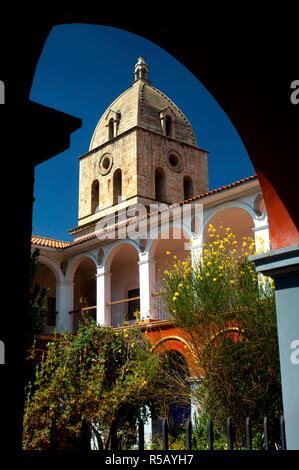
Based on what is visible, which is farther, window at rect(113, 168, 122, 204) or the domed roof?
the domed roof

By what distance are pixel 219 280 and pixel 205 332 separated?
1.06 meters

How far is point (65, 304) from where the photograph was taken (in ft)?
63.8

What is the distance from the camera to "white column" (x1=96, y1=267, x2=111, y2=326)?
17.8 m

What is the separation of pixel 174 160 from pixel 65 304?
12.7 metres

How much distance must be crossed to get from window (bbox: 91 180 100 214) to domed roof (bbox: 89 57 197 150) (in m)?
2.53

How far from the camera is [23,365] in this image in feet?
5.16

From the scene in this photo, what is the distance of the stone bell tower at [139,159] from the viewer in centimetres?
2714

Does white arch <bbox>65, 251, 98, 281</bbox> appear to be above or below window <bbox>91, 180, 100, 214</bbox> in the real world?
below

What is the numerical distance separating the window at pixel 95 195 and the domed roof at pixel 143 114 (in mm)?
2526

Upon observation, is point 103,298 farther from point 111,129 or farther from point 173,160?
point 111,129

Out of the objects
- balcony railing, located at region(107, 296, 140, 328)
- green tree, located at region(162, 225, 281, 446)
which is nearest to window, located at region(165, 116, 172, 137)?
balcony railing, located at region(107, 296, 140, 328)

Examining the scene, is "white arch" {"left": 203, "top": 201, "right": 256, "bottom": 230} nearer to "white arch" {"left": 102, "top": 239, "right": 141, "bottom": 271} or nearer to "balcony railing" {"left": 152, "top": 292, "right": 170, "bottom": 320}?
"balcony railing" {"left": 152, "top": 292, "right": 170, "bottom": 320}
